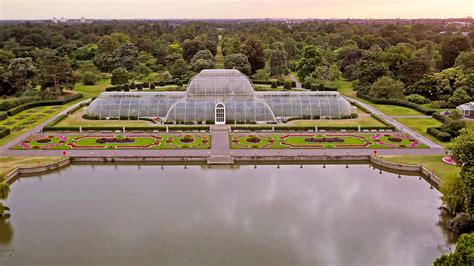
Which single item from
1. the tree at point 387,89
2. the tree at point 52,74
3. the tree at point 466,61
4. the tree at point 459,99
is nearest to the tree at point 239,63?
the tree at point 387,89

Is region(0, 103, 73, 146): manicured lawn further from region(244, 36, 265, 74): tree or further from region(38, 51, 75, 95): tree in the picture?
region(244, 36, 265, 74): tree

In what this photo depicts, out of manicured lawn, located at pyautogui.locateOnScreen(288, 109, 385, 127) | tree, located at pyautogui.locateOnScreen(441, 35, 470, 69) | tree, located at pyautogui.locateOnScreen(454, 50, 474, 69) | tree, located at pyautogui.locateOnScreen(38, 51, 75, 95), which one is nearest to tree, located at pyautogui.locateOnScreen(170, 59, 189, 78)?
tree, located at pyautogui.locateOnScreen(38, 51, 75, 95)

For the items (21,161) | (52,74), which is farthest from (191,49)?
(21,161)

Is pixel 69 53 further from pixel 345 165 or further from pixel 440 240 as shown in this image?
pixel 440 240

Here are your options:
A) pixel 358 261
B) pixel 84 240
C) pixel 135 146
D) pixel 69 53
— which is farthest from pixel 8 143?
pixel 69 53

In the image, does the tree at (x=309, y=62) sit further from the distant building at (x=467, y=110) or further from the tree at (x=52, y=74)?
the tree at (x=52, y=74)
